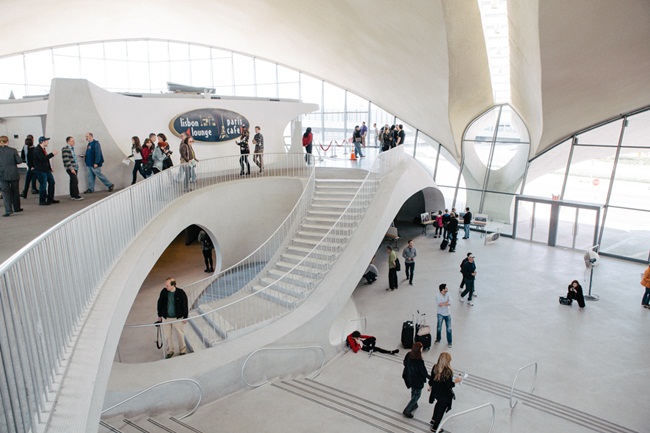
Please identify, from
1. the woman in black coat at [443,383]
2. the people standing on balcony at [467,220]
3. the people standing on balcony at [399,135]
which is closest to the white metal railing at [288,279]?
the people standing on balcony at [399,135]

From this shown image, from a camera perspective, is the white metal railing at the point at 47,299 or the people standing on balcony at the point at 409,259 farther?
the people standing on balcony at the point at 409,259

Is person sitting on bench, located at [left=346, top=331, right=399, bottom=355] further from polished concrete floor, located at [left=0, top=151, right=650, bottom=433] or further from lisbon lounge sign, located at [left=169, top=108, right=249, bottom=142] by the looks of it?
lisbon lounge sign, located at [left=169, top=108, right=249, bottom=142]

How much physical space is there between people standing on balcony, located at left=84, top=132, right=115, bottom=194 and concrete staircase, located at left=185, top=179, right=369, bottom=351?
4.70m

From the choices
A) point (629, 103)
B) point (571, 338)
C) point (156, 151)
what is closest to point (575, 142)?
point (629, 103)

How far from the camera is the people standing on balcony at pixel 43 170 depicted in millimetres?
9953

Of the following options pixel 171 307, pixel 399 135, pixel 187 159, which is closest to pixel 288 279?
pixel 171 307

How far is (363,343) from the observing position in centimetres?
1036

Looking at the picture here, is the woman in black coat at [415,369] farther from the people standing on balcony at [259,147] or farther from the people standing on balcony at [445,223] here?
the people standing on balcony at [445,223]

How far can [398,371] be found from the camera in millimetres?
9164

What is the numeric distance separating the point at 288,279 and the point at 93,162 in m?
6.27

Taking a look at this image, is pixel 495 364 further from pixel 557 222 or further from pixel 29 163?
pixel 29 163

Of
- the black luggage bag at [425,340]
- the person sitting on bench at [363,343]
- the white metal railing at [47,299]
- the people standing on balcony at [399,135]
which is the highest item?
the people standing on balcony at [399,135]

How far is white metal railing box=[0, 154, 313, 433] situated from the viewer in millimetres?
2846

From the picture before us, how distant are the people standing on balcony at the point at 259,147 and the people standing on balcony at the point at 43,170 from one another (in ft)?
22.3
